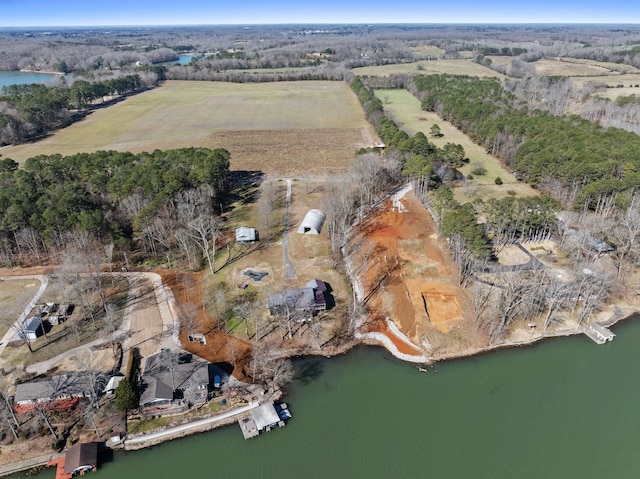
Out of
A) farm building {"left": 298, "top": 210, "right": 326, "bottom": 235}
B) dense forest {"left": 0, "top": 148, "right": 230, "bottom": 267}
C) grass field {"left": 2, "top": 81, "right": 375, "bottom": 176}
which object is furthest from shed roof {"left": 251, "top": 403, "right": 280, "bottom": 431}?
grass field {"left": 2, "top": 81, "right": 375, "bottom": 176}

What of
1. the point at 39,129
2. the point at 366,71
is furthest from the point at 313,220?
the point at 366,71

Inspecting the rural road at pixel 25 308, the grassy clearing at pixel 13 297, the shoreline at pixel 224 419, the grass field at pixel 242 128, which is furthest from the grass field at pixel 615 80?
the grassy clearing at pixel 13 297

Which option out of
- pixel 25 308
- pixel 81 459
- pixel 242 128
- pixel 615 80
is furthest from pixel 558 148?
pixel 615 80

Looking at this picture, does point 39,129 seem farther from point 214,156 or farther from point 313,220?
point 313,220

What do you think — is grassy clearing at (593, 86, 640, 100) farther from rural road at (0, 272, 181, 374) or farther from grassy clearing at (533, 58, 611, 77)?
rural road at (0, 272, 181, 374)

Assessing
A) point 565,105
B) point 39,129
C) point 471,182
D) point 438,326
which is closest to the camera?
point 438,326

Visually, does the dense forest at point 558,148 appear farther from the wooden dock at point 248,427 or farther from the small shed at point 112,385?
the small shed at point 112,385

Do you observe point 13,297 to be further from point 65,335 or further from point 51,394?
point 51,394
